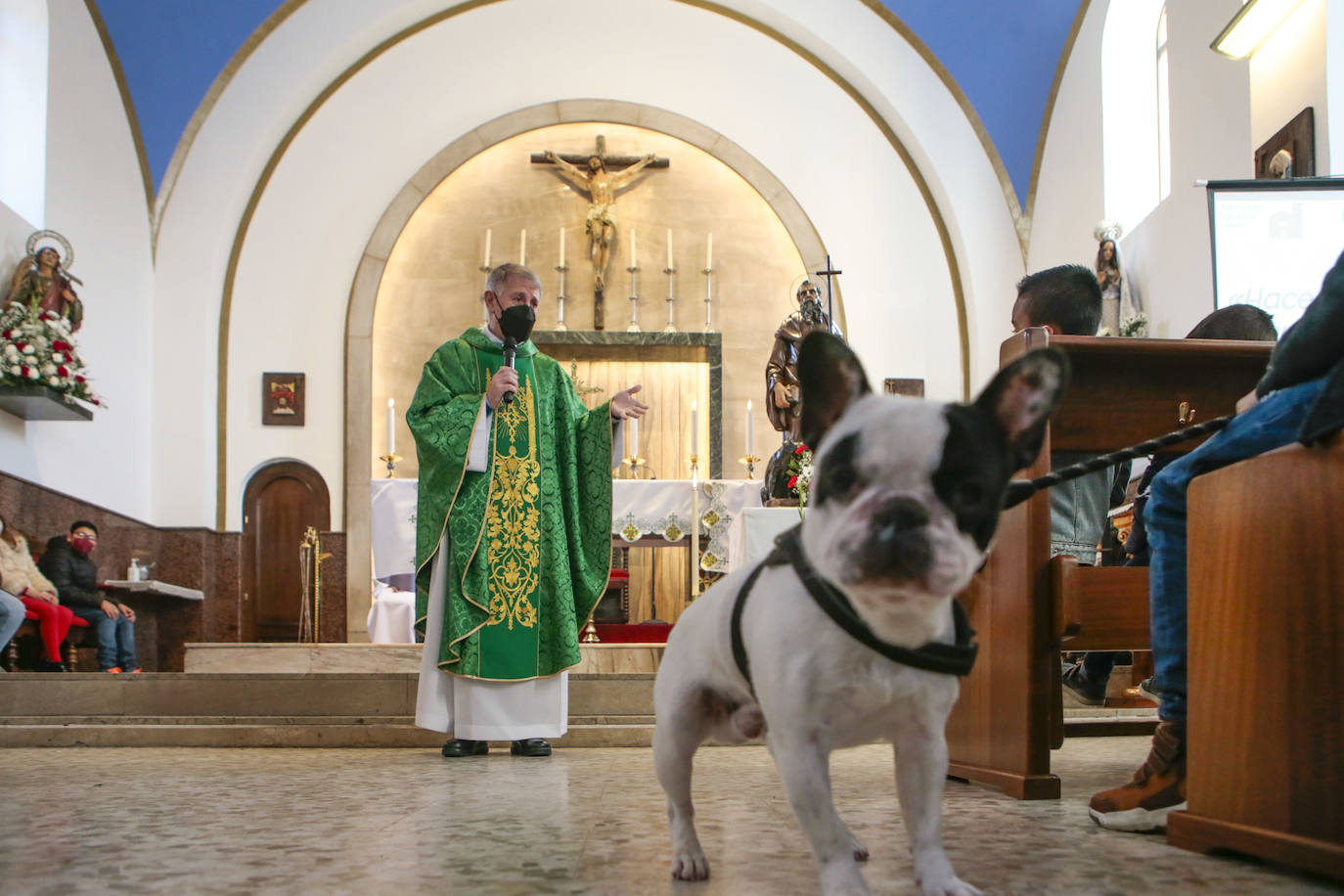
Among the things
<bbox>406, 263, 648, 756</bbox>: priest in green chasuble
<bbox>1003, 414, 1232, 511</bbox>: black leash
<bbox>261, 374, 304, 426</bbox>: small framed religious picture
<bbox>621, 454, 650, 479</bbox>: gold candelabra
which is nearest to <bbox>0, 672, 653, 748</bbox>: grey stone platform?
<bbox>406, 263, 648, 756</bbox>: priest in green chasuble

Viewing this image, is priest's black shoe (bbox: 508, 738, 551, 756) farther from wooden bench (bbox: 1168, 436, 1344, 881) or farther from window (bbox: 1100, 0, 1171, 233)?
window (bbox: 1100, 0, 1171, 233)

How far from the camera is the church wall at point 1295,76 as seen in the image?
6605mm

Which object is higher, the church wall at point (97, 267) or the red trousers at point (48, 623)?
the church wall at point (97, 267)

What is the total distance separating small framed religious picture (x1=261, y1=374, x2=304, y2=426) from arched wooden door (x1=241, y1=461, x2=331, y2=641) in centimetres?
41

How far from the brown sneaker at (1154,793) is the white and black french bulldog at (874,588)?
2.94 ft

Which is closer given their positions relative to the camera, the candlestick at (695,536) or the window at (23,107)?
the candlestick at (695,536)

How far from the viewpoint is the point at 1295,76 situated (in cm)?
696

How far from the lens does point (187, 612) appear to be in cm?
1098

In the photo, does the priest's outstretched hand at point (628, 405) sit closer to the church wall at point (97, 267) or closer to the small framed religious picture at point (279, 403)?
the church wall at point (97, 267)

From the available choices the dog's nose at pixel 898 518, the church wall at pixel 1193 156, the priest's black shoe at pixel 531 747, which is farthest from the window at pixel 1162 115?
the dog's nose at pixel 898 518

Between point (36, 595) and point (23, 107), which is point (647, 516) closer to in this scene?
point (36, 595)

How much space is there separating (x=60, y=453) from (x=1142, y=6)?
9.43 m

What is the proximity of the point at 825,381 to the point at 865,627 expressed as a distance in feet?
0.96

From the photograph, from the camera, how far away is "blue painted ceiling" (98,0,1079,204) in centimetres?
1071
